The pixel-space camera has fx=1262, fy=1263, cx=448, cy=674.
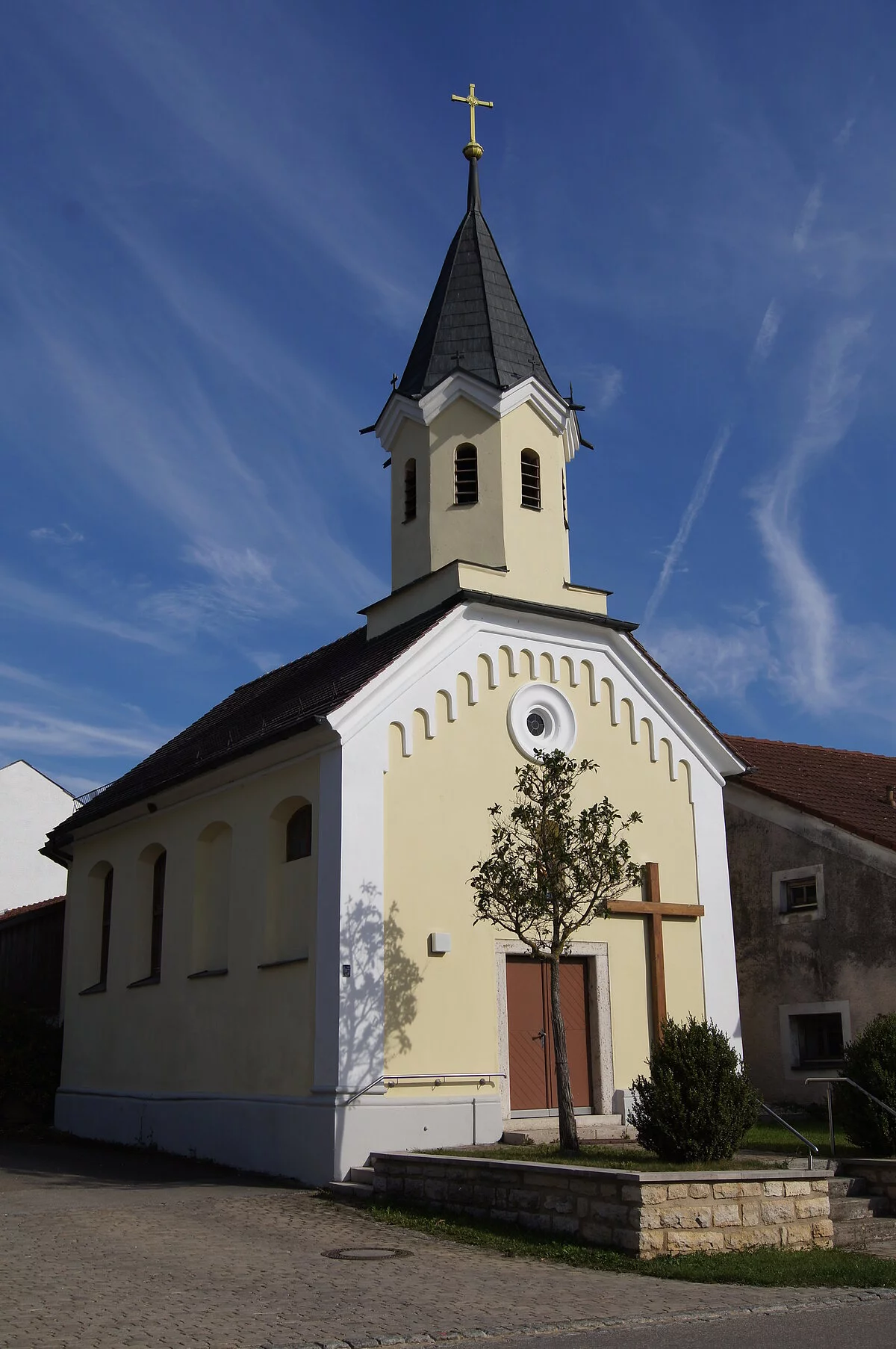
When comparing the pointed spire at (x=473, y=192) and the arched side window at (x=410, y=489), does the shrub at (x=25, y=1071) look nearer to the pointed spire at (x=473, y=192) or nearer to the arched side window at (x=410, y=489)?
the arched side window at (x=410, y=489)

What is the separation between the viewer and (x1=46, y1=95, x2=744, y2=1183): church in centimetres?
1546

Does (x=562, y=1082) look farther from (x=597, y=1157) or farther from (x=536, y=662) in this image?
(x=536, y=662)

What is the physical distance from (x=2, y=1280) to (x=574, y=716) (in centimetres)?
1094

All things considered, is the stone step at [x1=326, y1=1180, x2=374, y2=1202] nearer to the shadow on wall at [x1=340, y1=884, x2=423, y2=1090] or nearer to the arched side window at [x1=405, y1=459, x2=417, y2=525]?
the shadow on wall at [x1=340, y1=884, x2=423, y2=1090]

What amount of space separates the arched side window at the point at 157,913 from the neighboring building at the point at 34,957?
5.30m

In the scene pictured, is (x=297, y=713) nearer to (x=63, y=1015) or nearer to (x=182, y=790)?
(x=182, y=790)

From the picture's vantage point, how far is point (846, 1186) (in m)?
12.4

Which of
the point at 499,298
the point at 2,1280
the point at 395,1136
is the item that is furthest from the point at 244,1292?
the point at 499,298

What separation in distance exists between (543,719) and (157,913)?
309 inches

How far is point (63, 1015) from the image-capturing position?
2378cm

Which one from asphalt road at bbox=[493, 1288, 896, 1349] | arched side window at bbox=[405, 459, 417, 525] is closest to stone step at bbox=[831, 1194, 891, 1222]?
asphalt road at bbox=[493, 1288, 896, 1349]

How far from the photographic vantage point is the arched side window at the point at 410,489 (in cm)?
2019

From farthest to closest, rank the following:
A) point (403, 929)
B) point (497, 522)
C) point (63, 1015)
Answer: point (63, 1015), point (497, 522), point (403, 929)

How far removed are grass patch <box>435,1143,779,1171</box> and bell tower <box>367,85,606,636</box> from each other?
24.3 feet
